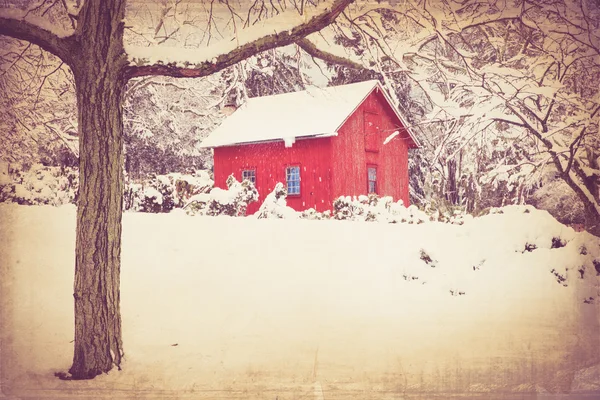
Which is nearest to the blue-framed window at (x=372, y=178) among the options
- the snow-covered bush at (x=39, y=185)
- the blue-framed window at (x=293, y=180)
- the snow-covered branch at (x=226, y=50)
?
the blue-framed window at (x=293, y=180)

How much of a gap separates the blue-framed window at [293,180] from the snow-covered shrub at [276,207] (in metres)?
0.09

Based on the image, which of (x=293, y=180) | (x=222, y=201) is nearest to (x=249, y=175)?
(x=293, y=180)

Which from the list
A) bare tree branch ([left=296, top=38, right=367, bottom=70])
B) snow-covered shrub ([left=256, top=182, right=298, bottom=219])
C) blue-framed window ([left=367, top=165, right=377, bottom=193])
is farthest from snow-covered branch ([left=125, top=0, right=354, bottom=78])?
blue-framed window ([left=367, top=165, right=377, bottom=193])

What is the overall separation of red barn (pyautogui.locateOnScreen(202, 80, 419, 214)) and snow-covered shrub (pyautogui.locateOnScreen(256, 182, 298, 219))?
0.07 meters

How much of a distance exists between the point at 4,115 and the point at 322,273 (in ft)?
9.67

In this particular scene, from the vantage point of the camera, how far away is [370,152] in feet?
19.4

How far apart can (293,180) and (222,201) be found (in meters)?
0.89

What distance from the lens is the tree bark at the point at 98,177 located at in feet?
11.8

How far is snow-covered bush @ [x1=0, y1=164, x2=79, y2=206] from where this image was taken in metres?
4.32

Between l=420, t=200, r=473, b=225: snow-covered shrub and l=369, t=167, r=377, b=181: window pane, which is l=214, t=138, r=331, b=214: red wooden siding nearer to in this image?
l=369, t=167, r=377, b=181: window pane

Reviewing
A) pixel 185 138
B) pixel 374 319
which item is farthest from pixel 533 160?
pixel 185 138

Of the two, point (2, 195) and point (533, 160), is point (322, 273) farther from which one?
point (2, 195)

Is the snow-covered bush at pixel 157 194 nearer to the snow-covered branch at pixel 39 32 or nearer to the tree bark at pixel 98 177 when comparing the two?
the tree bark at pixel 98 177

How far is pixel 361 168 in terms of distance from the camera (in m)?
5.74
